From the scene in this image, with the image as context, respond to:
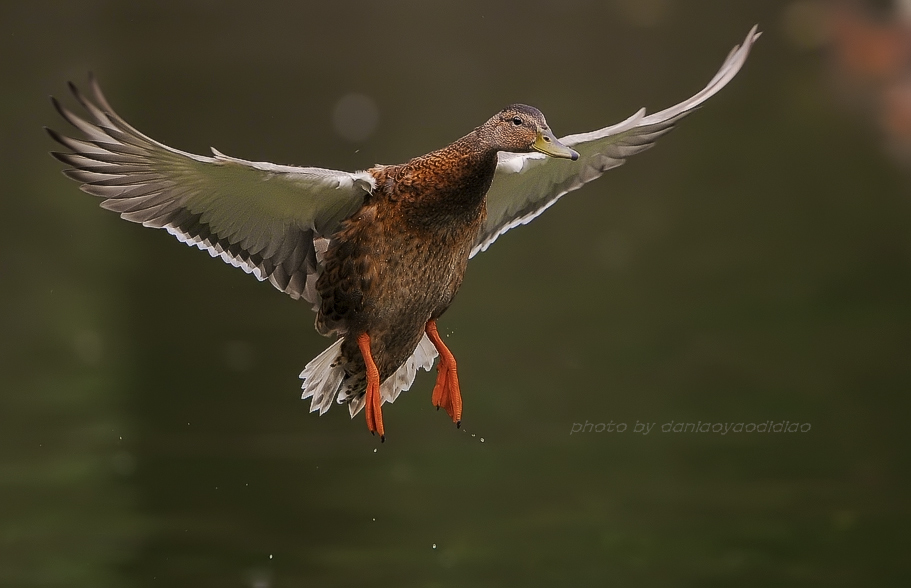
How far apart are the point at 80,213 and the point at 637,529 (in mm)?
7537

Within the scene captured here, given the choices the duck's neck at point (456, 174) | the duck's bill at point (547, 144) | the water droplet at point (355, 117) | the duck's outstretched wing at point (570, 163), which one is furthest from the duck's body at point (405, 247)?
the water droplet at point (355, 117)

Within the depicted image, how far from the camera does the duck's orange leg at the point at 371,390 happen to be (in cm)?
425

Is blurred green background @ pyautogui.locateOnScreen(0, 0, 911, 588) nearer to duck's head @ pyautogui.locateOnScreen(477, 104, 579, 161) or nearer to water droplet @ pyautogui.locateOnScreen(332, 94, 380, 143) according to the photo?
water droplet @ pyautogui.locateOnScreen(332, 94, 380, 143)

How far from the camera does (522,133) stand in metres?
3.99

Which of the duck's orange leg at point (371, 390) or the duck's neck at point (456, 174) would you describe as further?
the duck's orange leg at point (371, 390)

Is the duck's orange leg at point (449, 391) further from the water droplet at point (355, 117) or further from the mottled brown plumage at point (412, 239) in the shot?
the water droplet at point (355, 117)

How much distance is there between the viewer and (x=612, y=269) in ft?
33.9

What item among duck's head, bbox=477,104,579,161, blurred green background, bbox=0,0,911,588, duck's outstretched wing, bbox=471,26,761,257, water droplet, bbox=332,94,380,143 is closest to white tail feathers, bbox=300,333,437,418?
duck's outstretched wing, bbox=471,26,761,257

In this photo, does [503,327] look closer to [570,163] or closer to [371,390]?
[570,163]

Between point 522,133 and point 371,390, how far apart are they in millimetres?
966

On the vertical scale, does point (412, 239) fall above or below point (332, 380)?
above

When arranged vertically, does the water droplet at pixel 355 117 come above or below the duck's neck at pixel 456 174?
above

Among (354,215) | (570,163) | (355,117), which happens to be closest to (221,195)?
(354,215)

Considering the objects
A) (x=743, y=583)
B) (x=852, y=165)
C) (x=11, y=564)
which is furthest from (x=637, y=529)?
(x=852, y=165)
